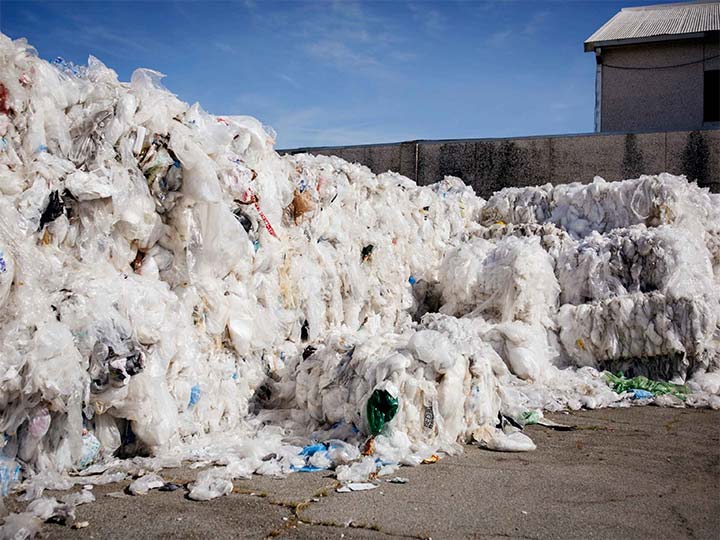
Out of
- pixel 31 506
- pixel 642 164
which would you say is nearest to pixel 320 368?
pixel 31 506

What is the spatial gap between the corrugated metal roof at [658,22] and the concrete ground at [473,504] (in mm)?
8330

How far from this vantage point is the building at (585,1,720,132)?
1007 cm

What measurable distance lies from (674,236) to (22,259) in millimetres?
4744

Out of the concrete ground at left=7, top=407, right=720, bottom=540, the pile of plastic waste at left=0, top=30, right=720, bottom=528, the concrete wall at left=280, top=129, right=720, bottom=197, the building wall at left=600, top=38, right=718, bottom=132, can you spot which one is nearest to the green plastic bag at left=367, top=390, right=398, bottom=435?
the pile of plastic waste at left=0, top=30, right=720, bottom=528

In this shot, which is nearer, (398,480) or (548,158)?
(398,480)

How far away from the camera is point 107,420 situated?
320 cm

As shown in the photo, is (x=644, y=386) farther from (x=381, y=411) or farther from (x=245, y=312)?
(x=245, y=312)

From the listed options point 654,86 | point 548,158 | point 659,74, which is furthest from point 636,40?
point 548,158

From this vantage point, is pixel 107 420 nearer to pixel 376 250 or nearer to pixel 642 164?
pixel 376 250

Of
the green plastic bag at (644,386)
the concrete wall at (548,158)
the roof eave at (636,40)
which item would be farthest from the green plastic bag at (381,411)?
the roof eave at (636,40)

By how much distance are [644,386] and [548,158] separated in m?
4.38

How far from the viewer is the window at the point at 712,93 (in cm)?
1005

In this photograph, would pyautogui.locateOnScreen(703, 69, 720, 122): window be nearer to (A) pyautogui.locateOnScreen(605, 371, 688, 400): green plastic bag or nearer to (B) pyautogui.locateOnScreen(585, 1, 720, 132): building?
(B) pyautogui.locateOnScreen(585, 1, 720, 132): building

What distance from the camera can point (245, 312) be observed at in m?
4.14
